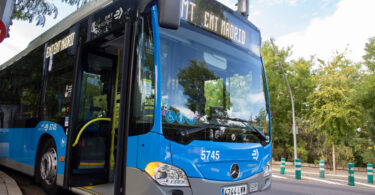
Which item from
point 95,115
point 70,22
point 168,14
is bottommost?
point 95,115

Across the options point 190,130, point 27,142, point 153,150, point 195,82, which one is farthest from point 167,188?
point 27,142

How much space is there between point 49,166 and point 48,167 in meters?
0.05

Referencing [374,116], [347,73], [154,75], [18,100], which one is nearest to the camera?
[154,75]

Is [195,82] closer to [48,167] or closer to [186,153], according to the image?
[186,153]

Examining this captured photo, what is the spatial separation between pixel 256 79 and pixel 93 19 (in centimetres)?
288

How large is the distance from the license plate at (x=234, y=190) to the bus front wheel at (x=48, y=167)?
119 inches

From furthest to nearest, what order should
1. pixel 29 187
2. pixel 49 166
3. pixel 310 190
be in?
pixel 310 190
pixel 29 187
pixel 49 166

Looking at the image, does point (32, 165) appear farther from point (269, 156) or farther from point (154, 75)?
point (269, 156)

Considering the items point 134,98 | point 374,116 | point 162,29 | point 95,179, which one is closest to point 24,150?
point 95,179

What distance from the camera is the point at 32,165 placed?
5.89 m

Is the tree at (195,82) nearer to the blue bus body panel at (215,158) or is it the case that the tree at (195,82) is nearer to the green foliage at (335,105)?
the blue bus body panel at (215,158)

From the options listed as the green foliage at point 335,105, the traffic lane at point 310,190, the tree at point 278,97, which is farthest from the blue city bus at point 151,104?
the tree at point 278,97

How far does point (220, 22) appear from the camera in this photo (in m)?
4.60

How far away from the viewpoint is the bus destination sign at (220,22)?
4.22m
